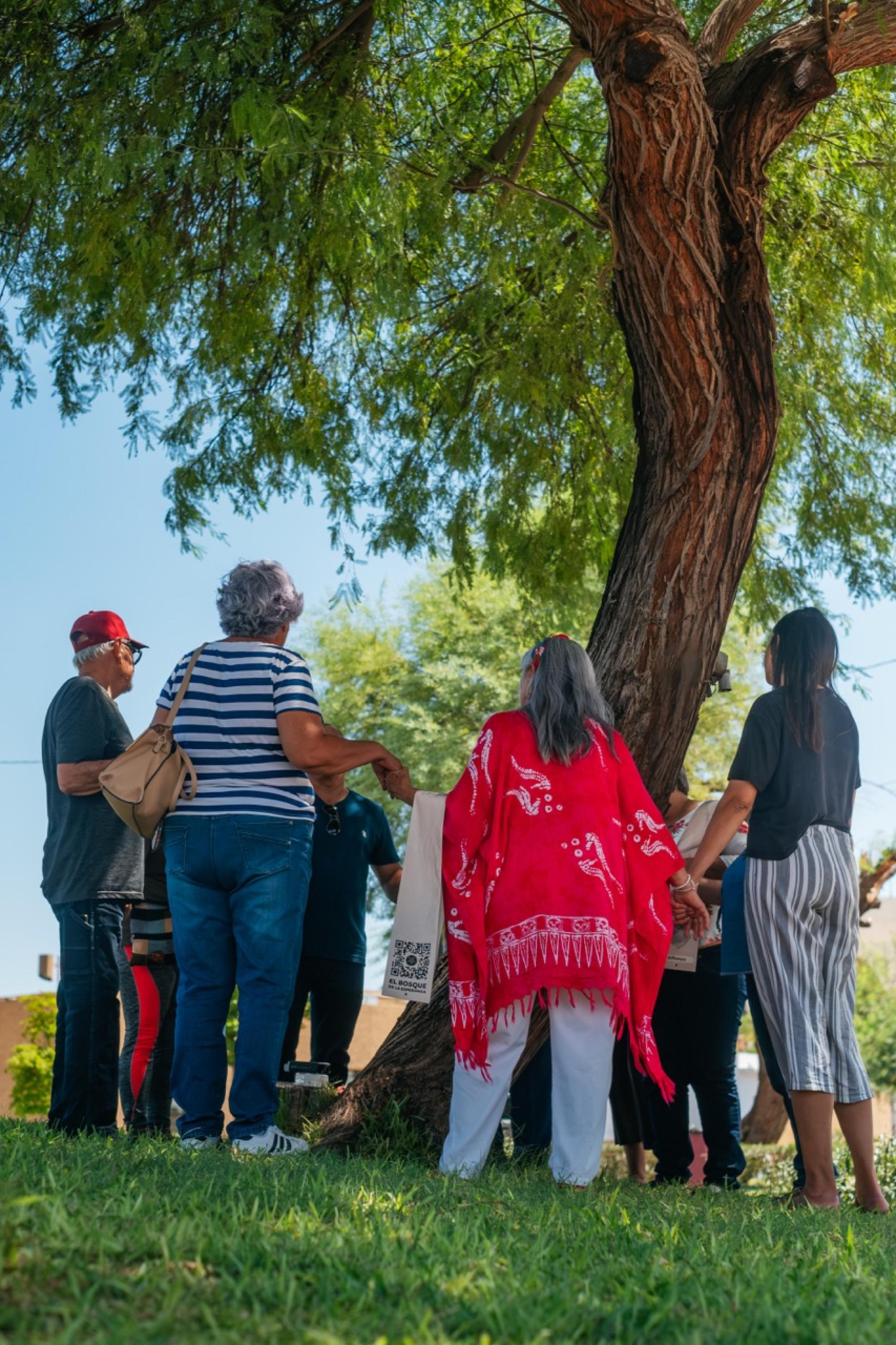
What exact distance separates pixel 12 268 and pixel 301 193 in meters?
1.90

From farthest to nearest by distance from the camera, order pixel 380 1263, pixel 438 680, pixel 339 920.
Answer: pixel 438 680 < pixel 339 920 < pixel 380 1263

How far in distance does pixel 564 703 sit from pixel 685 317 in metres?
2.16

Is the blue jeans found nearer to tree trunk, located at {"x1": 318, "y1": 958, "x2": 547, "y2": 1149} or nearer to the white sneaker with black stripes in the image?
the white sneaker with black stripes

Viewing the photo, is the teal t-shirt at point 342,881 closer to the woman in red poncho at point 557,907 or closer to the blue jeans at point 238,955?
the blue jeans at point 238,955

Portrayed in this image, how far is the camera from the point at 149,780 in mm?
4582

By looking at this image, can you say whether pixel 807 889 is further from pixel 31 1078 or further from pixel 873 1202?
pixel 31 1078

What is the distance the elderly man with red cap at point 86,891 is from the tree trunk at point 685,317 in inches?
84.0

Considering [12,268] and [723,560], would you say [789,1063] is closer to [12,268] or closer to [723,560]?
[723,560]

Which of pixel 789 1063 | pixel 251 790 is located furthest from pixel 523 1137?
pixel 251 790

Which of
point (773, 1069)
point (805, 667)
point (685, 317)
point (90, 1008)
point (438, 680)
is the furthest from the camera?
point (438, 680)

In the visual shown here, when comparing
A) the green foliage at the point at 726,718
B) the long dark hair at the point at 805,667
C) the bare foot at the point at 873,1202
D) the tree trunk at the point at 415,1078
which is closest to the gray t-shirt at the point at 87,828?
the tree trunk at the point at 415,1078

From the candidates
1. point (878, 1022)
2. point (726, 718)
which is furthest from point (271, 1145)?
point (878, 1022)

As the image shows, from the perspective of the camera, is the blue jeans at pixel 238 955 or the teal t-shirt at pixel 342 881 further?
the teal t-shirt at pixel 342 881

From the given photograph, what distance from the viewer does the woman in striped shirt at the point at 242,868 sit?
179 inches
